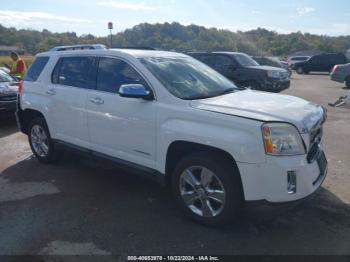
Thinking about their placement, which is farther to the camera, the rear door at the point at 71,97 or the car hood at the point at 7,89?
the car hood at the point at 7,89

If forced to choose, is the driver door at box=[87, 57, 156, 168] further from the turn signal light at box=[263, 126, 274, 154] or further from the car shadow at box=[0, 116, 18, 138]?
the car shadow at box=[0, 116, 18, 138]

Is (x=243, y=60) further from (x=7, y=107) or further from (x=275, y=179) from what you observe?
(x=275, y=179)

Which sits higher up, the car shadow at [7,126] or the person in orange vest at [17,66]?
the person in orange vest at [17,66]

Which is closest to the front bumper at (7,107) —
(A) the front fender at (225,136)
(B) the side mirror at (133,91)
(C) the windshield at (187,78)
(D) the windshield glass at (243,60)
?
(C) the windshield at (187,78)

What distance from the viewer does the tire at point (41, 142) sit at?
5.77 metres

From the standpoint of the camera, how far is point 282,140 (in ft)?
10.7

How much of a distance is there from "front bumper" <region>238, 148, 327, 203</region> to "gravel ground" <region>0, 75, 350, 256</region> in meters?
0.22

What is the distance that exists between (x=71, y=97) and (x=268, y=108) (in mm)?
2788

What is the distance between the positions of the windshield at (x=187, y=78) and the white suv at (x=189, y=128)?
0.06 ft

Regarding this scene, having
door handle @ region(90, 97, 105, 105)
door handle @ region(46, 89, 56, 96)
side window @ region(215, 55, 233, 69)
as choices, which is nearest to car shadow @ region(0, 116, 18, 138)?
door handle @ region(46, 89, 56, 96)

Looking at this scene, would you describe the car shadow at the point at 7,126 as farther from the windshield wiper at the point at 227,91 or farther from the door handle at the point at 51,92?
the windshield wiper at the point at 227,91

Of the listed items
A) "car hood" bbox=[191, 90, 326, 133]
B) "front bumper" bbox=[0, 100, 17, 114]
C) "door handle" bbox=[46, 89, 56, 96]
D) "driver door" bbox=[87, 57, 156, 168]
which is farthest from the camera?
"front bumper" bbox=[0, 100, 17, 114]

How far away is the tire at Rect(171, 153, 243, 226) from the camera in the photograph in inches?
137

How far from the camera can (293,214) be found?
4.05 m
